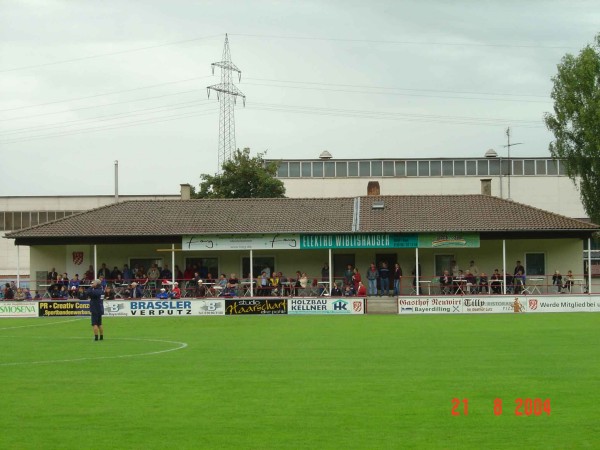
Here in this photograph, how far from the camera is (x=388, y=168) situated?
82.1m

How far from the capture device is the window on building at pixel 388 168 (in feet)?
269

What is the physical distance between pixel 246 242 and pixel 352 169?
34.5 m

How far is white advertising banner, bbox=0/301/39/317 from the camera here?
1734 inches

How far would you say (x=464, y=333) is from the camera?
28.1 metres

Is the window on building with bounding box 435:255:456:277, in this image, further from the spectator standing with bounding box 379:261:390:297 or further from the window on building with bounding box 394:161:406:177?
the window on building with bounding box 394:161:406:177

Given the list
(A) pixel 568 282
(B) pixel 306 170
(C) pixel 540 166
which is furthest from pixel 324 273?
(C) pixel 540 166

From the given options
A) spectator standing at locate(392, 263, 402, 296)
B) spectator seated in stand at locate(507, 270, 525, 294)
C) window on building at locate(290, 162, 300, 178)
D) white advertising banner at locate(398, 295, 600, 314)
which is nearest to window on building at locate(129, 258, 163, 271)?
spectator standing at locate(392, 263, 402, 296)

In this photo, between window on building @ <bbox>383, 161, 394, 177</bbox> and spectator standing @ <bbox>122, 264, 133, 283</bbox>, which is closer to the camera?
spectator standing @ <bbox>122, 264, 133, 283</bbox>

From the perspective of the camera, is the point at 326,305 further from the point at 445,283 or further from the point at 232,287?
the point at 445,283

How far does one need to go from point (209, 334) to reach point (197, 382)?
13.2m

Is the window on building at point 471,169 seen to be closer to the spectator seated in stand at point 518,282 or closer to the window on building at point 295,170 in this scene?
the window on building at point 295,170

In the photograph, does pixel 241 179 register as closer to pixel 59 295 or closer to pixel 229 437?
pixel 59 295
